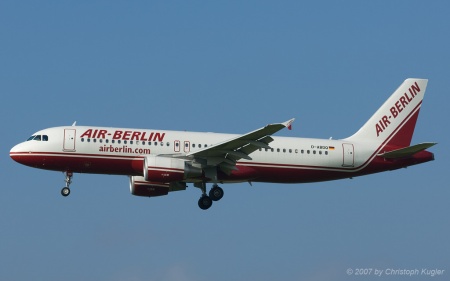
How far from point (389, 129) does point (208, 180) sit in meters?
12.4

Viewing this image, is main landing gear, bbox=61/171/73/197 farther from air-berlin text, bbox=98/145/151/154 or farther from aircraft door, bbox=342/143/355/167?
aircraft door, bbox=342/143/355/167

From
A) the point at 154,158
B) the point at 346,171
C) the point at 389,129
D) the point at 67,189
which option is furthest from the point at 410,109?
the point at 67,189

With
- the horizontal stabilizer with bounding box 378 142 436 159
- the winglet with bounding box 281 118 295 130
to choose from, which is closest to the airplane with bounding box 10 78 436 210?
the horizontal stabilizer with bounding box 378 142 436 159

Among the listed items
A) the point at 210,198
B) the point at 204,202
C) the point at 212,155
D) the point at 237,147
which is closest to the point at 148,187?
the point at 204,202

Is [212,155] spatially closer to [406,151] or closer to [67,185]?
[67,185]

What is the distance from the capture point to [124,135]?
5831cm

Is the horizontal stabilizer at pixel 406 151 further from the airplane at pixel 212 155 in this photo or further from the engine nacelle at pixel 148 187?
the engine nacelle at pixel 148 187

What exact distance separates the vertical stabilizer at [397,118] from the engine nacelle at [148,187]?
446 inches

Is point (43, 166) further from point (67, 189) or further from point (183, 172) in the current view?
point (183, 172)

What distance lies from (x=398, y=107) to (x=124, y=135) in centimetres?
1782

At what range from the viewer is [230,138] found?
2341 inches

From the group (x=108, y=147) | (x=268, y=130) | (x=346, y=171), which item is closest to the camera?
(x=268, y=130)

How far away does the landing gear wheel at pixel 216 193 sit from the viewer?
59719 mm

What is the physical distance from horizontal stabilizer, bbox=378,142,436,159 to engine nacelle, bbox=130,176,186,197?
12323 millimetres
